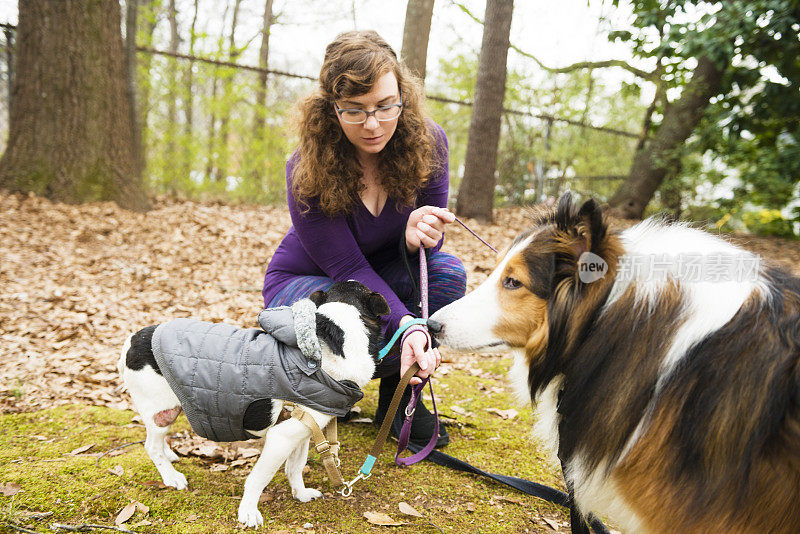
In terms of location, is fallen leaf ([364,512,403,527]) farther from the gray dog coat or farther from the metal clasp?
the gray dog coat

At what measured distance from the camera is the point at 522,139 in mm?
11016

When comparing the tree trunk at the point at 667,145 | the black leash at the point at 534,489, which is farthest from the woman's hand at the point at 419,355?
the tree trunk at the point at 667,145

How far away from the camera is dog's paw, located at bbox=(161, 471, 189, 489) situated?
2387 mm

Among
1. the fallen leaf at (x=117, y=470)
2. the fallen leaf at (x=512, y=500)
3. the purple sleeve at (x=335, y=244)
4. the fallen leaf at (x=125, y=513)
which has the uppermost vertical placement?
the purple sleeve at (x=335, y=244)

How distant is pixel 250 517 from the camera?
85.6 inches

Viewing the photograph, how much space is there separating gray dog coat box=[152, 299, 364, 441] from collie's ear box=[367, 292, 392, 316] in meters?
0.26

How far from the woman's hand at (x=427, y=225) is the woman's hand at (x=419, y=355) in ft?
2.01

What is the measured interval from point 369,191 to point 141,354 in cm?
150

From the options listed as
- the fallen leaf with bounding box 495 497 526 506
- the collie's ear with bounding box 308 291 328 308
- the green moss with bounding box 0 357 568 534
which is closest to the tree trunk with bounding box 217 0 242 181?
the green moss with bounding box 0 357 568 534

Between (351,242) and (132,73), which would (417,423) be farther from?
(132,73)

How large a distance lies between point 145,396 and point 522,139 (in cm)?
1009

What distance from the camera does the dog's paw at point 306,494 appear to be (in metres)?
2.41

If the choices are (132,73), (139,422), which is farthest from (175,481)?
(132,73)

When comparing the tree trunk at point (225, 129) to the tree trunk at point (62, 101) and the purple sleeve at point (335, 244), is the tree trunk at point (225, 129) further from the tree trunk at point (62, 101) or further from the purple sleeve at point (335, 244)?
the purple sleeve at point (335, 244)
